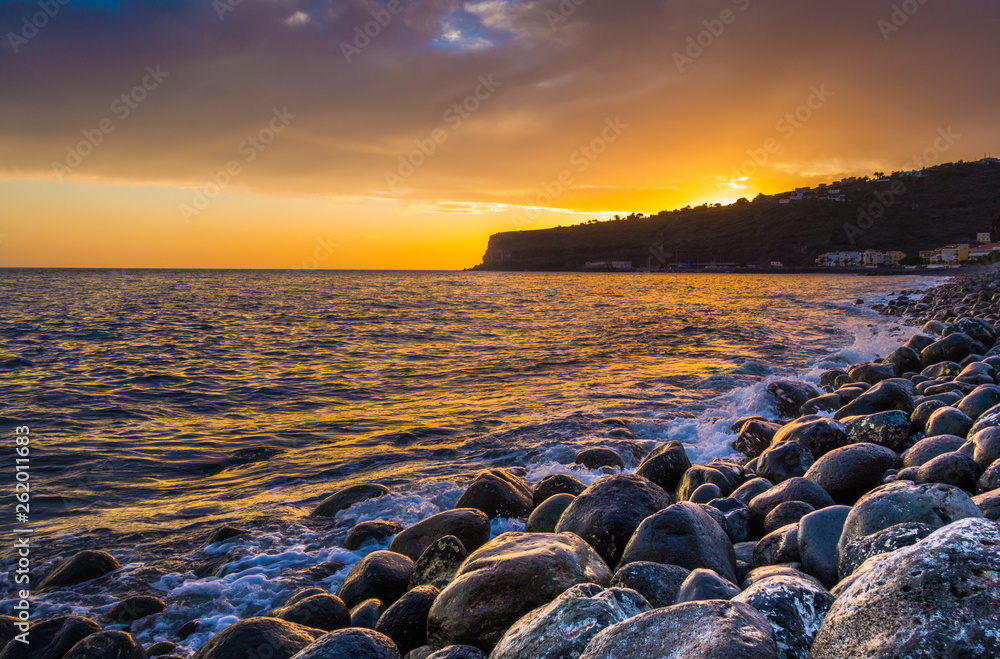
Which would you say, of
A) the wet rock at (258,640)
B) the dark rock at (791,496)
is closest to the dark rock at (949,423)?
the dark rock at (791,496)

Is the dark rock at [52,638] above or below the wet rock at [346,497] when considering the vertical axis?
above

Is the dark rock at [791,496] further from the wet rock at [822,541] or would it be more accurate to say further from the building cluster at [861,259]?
the building cluster at [861,259]

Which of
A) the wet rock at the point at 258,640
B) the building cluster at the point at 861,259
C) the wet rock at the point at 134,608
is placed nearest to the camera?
the wet rock at the point at 258,640

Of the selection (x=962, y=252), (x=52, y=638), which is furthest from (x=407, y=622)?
(x=962, y=252)

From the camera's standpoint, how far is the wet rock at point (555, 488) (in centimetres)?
592

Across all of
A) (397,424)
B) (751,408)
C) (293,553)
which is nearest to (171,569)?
(293,553)

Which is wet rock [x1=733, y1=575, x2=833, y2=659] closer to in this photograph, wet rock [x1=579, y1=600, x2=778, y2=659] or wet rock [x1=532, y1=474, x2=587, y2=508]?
wet rock [x1=579, y1=600, x2=778, y2=659]

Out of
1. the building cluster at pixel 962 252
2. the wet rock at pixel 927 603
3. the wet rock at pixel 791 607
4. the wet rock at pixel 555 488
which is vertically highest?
the building cluster at pixel 962 252

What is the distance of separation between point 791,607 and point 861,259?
122 metres

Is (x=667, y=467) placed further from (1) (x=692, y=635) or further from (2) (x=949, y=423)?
(1) (x=692, y=635)

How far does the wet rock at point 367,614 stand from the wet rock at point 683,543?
1.80m

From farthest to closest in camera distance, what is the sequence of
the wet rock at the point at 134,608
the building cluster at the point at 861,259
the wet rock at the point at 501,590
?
the building cluster at the point at 861,259, the wet rock at the point at 134,608, the wet rock at the point at 501,590

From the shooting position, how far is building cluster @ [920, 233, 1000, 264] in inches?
2847

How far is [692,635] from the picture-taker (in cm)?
214
